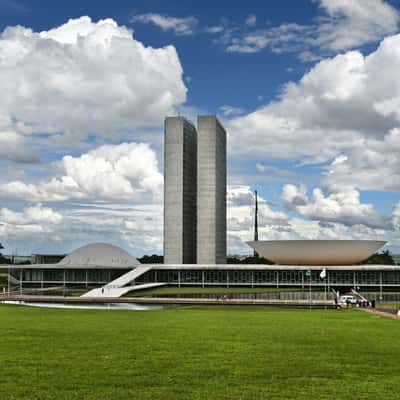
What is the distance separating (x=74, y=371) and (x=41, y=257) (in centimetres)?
10420

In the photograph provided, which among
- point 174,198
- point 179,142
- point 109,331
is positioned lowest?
point 109,331

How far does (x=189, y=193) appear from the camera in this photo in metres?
102

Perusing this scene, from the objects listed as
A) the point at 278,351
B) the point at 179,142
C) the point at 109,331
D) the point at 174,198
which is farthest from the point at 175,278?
the point at 278,351

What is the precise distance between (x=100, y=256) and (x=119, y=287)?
22850 millimetres

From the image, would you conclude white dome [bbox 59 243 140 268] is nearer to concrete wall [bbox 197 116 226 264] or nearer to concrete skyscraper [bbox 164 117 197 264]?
concrete skyscraper [bbox 164 117 197 264]

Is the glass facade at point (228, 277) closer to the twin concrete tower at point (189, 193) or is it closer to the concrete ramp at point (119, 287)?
the concrete ramp at point (119, 287)

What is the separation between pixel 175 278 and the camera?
86.6 metres

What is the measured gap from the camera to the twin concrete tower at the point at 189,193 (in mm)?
97500

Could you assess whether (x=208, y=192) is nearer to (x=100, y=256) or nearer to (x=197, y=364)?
(x=100, y=256)

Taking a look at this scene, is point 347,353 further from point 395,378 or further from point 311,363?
point 395,378

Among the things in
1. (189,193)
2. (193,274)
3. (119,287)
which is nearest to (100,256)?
(193,274)

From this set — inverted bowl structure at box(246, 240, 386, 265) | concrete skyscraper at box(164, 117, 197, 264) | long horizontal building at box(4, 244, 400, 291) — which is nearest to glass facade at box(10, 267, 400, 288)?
long horizontal building at box(4, 244, 400, 291)

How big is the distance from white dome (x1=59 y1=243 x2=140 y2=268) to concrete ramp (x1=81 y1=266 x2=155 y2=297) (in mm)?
9098

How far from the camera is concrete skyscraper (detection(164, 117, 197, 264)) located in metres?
97.1
